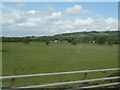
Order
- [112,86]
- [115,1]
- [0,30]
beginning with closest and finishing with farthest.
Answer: [0,30]
[112,86]
[115,1]

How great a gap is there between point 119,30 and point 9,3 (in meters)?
2.83

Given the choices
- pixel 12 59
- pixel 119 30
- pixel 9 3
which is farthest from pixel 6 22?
pixel 12 59

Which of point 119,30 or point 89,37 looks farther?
point 89,37

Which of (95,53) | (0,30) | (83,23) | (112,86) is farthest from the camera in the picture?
(95,53)

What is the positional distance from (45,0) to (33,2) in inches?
8.9

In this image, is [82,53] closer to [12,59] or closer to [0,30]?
[12,59]

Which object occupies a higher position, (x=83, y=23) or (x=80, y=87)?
(x=83, y=23)

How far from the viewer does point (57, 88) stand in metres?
3.10

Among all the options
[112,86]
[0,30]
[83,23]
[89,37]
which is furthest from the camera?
[89,37]

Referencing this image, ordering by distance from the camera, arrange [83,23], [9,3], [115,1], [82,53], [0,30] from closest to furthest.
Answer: [0,30], [9,3], [115,1], [83,23], [82,53]

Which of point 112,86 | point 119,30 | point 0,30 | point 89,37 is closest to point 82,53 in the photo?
point 89,37

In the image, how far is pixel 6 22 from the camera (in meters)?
3.30

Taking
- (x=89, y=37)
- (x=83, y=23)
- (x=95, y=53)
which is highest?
(x=83, y=23)

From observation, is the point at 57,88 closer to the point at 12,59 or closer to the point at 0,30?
the point at 0,30
